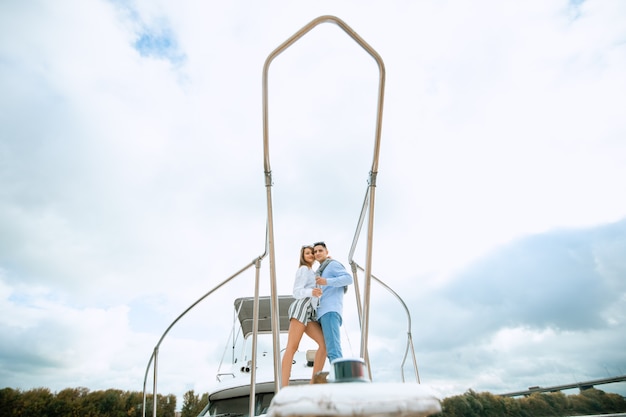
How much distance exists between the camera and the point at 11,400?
19.6 m

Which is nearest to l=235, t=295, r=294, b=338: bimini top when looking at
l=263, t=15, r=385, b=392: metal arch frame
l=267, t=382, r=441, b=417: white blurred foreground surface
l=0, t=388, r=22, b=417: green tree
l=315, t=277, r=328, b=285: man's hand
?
l=315, t=277, r=328, b=285: man's hand

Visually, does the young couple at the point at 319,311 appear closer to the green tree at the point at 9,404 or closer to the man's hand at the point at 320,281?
the man's hand at the point at 320,281

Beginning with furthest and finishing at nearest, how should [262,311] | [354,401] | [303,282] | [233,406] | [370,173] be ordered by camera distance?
[262,311] < [233,406] < [303,282] < [370,173] < [354,401]

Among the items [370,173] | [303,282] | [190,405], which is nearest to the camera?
[370,173]

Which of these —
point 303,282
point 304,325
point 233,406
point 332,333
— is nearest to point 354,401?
point 332,333

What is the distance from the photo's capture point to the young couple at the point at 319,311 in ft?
8.66

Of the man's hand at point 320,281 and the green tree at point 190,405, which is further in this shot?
the green tree at point 190,405

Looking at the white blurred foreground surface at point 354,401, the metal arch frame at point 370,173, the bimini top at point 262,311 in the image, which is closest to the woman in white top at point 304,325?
the metal arch frame at point 370,173

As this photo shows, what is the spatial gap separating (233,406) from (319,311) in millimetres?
2753

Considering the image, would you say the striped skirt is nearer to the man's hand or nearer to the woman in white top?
the woman in white top

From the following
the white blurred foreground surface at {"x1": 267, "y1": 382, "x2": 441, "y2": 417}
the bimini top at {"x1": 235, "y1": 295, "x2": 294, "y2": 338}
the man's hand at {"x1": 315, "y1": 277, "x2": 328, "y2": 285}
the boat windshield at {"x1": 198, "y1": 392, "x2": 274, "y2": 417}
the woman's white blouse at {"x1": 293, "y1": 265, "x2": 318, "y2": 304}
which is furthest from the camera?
the bimini top at {"x1": 235, "y1": 295, "x2": 294, "y2": 338}

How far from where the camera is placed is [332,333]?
2623 mm

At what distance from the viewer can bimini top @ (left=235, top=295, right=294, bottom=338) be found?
652 cm

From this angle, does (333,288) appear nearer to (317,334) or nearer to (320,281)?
(320,281)
